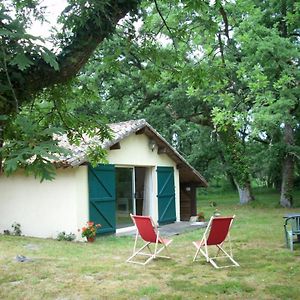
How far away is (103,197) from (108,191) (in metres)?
0.28

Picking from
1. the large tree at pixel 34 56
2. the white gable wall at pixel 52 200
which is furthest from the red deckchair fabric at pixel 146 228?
the large tree at pixel 34 56

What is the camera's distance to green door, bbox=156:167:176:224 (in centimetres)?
1421

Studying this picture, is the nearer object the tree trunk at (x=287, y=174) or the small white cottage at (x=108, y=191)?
the small white cottage at (x=108, y=191)

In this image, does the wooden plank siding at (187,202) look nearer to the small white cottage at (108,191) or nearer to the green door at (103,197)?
the small white cottage at (108,191)

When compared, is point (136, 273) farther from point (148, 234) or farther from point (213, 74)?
point (213, 74)

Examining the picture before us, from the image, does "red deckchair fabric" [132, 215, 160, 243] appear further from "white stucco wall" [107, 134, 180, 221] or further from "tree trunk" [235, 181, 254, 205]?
"tree trunk" [235, 181, 254, 205]

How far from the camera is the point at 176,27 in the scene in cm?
546

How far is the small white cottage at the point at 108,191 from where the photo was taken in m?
11.2

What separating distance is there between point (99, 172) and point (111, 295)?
6.32 meters

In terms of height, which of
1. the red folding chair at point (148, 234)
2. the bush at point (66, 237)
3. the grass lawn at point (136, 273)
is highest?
the red folding chair at point (148, 234)

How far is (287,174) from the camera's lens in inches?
809

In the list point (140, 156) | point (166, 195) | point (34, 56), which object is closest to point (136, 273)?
point (34, 56)

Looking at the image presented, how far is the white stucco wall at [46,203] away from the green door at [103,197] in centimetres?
22

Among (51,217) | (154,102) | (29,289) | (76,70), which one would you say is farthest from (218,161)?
(76,70)
